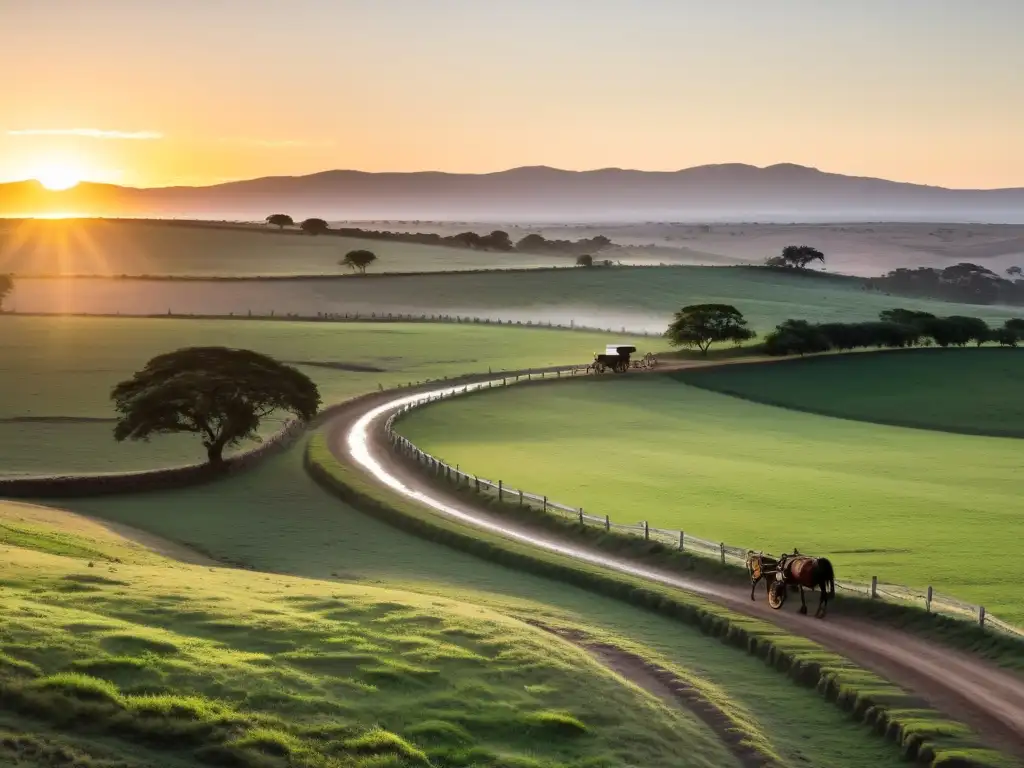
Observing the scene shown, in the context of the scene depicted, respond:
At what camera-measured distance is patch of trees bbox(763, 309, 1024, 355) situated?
128 m

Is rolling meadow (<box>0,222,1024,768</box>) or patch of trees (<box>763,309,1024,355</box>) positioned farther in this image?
patch of trees (<box>763,309,1024,355</box>)

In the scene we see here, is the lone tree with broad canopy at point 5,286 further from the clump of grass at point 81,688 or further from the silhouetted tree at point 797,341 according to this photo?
the clump of grass at point 81,688

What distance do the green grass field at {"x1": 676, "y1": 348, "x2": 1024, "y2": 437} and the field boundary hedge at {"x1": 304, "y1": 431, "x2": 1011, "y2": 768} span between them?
51.4 metres

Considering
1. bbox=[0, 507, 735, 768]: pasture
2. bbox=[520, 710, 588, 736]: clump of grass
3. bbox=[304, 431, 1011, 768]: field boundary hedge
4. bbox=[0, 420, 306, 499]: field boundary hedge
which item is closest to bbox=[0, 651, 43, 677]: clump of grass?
bbox=[0, 507, 735, 768]: pasture

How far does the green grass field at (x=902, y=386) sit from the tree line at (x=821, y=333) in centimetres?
560

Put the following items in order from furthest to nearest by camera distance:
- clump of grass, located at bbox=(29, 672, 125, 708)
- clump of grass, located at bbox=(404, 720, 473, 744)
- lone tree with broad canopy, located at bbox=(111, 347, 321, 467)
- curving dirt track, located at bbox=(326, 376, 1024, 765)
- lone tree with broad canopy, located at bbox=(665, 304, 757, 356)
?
lone tree with broad canopy, located at bbox=(665, 304, 757, 356) < lone tree with broad canopy, located at bbox=(111, 347, 321, 467) < curving dirt track, located at bbox=(326, 376, 1024, 765) < clump of grass, located at bbox=(404, 720, 473, 744) < clump of grass, located at bbox=(29, 672, 125, 708)

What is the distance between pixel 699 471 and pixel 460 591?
95.9 ft

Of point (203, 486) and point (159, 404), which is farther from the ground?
point (159, 404)

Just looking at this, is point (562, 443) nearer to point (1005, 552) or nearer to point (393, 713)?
point (1005, 552)

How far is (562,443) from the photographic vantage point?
7856cm

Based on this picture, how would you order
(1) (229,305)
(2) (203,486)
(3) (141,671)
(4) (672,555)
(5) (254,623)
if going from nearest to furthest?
1. (3) (141,671)
2. (5) (254,623)
3. (4) (672,555)
4. (2) (203,486)
5. (1) (229,305)

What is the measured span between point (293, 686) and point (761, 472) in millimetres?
45987

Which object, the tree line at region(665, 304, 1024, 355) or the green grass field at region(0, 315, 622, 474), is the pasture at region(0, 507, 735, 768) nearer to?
the green grass field at region(0, 315, 622, 474)

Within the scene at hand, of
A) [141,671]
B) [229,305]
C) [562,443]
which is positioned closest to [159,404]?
[562,443]
